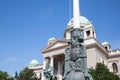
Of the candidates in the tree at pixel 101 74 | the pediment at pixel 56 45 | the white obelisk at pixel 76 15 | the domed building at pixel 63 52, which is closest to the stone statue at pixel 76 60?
the white obelisk at pixel 76 15

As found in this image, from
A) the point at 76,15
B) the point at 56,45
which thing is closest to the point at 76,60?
the point at 76,15

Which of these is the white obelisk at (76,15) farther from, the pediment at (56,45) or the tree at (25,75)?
the pediment at (56,45)

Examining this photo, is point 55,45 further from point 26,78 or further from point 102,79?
point 102,79

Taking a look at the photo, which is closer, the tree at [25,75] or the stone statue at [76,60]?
the stone statue at [76,60]

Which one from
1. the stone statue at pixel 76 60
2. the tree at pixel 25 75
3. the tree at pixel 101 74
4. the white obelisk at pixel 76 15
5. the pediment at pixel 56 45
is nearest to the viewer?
the stone statue at pixel 76 60

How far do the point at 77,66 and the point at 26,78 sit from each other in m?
31.2

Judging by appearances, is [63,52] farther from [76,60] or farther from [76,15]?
[76,60]

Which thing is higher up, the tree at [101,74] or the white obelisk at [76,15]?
the white obelisk at [76,15]

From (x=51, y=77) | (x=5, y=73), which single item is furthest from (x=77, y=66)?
(x=5, y=73)

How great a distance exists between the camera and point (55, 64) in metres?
49.5

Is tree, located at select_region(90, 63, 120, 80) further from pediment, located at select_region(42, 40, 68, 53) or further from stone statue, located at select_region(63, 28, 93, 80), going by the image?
stone statue, located at select_region(63, 28, 93, 80)

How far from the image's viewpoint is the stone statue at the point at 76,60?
11508mm

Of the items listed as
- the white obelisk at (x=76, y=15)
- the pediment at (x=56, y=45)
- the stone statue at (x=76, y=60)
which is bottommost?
the stone statue at (x=76, y=60)

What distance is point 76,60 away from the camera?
39.1 feet
